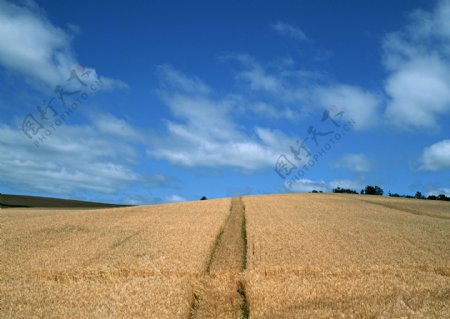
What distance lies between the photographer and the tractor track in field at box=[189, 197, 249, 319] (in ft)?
43.3

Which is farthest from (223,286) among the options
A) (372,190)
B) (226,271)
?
(372,190)

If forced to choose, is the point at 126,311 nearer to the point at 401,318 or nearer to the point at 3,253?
the point at 401,318

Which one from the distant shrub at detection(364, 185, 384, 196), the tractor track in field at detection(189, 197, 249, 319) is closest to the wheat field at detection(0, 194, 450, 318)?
the tractor track in field at detection(189, 197, 249, 319)

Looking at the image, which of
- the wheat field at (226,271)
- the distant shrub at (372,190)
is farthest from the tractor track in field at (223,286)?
the distant shrub at (372,190)

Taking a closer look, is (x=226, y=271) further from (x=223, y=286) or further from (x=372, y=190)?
(x=372, y=190)

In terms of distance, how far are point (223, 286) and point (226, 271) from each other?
51.7 inches

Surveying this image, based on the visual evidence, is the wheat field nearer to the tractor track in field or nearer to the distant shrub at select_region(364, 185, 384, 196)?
the tractor track in field

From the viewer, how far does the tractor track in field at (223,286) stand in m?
13.2

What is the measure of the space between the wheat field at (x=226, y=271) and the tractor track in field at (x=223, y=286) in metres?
0.04

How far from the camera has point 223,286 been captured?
15.6m

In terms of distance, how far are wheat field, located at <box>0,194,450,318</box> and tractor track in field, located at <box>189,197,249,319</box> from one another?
4 centimetres

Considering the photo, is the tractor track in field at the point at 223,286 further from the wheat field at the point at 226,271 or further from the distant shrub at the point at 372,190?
the distant shrub at the point at 372,190

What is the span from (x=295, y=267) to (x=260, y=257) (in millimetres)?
2241

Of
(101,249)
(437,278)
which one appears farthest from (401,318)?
(101,249)
